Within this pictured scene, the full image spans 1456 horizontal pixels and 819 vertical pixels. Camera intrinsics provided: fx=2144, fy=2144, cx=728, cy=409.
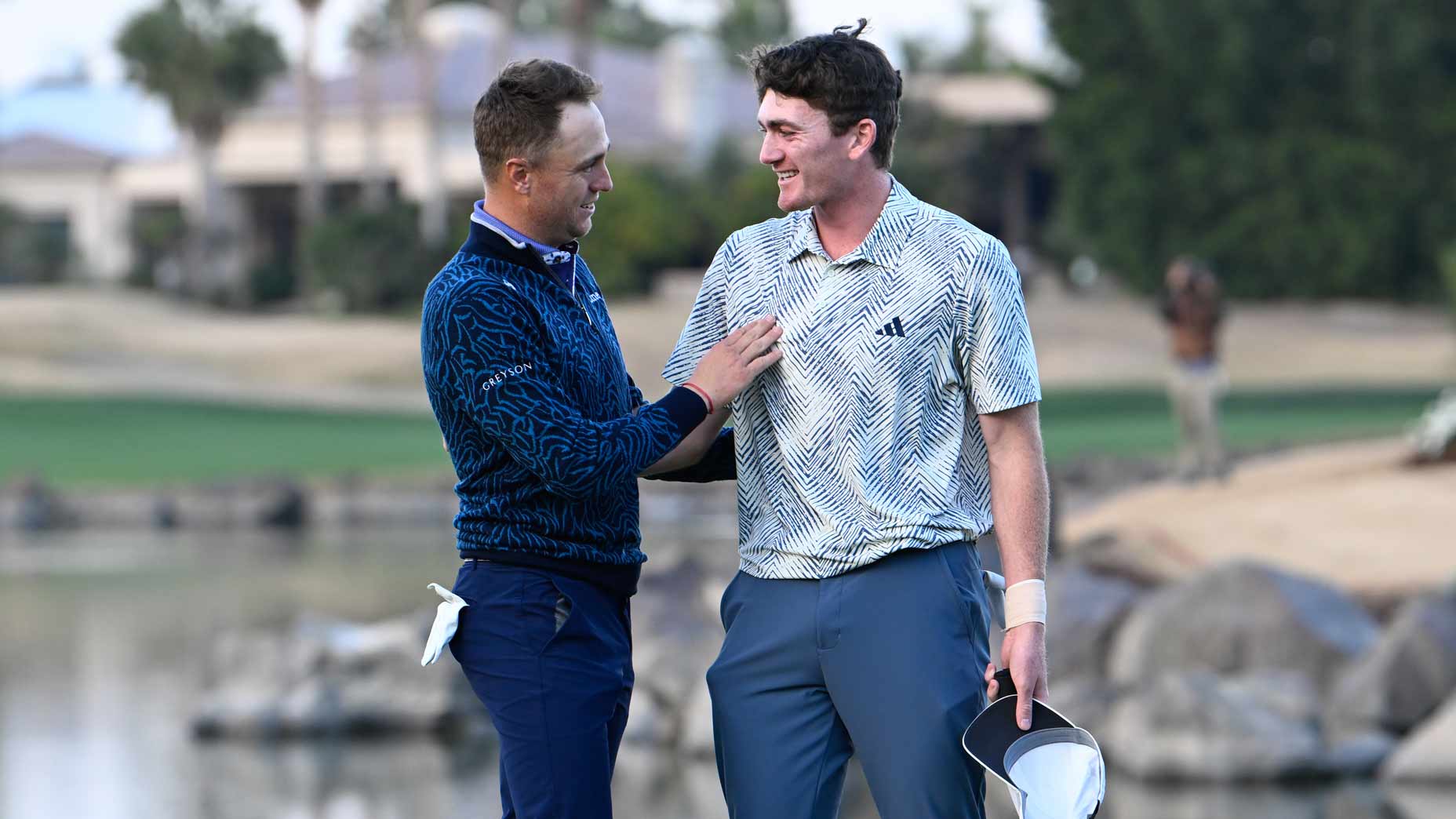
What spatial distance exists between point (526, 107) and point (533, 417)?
1.82 feet

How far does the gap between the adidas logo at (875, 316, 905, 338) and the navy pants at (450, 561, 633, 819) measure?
682 mm

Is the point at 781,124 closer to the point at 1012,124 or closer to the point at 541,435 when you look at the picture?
the point at 541,435

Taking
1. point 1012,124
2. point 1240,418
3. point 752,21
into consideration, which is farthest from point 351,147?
point 1240,418

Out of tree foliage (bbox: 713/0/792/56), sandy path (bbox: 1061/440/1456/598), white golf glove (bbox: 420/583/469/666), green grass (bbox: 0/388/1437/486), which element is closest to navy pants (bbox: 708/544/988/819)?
white golf glove (bbox: 420/583/469/666)

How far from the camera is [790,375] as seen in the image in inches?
146

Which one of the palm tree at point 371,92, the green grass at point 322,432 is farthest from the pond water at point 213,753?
the palm tree at point 371,92

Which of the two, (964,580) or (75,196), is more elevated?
(964,580)

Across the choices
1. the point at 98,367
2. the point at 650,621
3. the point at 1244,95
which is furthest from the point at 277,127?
the point at 650,621

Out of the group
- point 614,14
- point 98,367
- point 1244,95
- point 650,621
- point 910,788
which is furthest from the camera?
point 614,14

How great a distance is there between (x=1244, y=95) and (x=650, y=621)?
35303 mm

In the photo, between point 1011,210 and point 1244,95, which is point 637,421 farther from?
point 1011,210

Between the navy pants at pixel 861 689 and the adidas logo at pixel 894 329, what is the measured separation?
1.22ft

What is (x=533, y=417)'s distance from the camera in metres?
3.55

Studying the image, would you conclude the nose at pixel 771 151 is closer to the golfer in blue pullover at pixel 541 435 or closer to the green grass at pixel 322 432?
the golfer in blue pullover at pixel 541 435
